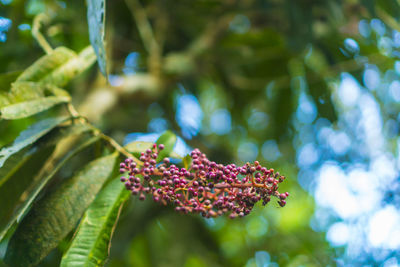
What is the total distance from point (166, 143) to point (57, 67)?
367mm

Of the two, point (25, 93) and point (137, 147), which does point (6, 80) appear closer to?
point (25, 93)

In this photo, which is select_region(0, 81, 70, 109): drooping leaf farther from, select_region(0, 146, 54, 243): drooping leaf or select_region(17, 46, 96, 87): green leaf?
select_region(0, 146, 54, 243): drooping leaf

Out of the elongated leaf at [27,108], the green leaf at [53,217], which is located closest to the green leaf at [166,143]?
the green leaf at [53,217]

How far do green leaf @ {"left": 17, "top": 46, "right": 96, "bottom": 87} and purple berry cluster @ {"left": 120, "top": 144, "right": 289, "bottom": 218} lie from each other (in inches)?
15.5

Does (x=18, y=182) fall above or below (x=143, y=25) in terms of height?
below

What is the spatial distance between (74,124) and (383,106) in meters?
1.95

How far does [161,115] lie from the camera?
2.68 m

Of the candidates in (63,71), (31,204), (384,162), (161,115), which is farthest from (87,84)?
(384,162)

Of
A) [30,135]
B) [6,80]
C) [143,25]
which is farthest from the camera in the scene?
[143,25]

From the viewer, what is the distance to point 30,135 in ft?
3.07

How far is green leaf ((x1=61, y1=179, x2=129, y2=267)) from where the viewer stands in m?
0.80

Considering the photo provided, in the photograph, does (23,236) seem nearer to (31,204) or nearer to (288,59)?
(31,204)

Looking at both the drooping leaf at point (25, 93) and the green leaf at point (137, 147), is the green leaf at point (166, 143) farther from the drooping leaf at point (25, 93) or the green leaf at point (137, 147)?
the drooping leaf at point (25, 93)

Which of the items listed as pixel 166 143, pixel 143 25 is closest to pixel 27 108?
pixel 166 143
